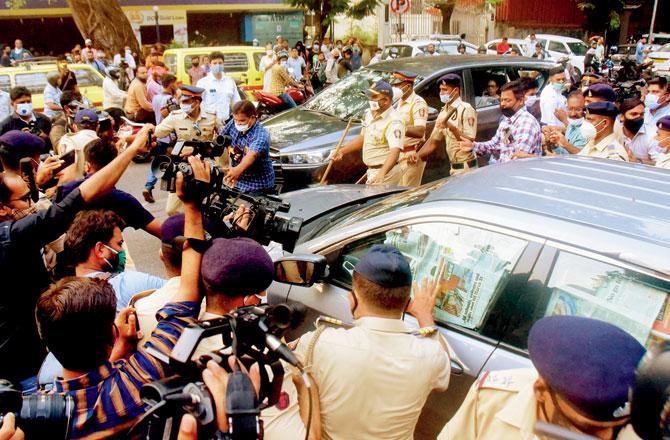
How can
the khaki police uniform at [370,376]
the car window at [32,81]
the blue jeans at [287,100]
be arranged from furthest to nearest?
the blue jeans at [287,100] → the car window at [32,81] → the khaki police uniform at [370,376]

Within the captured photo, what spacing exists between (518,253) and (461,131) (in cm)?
422

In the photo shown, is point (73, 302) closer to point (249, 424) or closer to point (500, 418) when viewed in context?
point (249, 424)

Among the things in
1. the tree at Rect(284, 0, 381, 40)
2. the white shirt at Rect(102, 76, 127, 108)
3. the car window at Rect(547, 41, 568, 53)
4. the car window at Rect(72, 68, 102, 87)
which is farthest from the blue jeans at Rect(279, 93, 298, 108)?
the car window at Rect(547, 41, 568, 53)

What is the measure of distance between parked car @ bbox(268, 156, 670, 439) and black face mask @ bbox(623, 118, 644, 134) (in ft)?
10.9

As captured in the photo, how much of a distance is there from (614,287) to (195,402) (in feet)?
5.45

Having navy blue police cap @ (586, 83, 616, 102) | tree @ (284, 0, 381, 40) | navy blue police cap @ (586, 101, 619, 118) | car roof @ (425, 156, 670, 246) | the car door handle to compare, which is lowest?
the car door handle

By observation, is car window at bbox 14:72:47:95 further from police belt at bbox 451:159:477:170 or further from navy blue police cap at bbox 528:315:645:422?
navy blue police cap at bbox 528:315:645:422

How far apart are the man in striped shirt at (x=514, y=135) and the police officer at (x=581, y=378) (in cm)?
381

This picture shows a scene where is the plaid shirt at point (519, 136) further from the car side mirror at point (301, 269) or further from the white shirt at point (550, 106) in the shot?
the car side mirror at point (301, 269)

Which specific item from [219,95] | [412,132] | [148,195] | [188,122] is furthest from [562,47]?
[188,122]

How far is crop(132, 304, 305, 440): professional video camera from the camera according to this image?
129 centimetres

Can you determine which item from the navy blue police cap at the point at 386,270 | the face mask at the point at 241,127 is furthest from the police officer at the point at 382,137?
the navy blue police cap at the point at 386,270

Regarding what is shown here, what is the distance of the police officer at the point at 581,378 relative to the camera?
141 centimetres

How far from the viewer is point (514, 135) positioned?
221 inches
